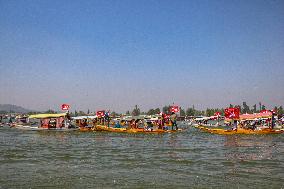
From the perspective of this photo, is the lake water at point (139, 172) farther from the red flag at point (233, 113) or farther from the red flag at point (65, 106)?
the red flag at point (65, 106)

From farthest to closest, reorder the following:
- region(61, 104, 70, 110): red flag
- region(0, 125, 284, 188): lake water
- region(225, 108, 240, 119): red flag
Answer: region(61, 104, 70, 110): red flag, region(225, 108, 240, 119): red flag, region(0, 125, 284, 188): lake water

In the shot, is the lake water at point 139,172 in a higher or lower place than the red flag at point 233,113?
lower

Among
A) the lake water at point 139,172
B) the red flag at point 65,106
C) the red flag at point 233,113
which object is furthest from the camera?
the red flag at point 65,106

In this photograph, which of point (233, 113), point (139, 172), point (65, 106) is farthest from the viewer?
point (65, 106)

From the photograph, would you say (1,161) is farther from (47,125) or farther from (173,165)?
(47,125)

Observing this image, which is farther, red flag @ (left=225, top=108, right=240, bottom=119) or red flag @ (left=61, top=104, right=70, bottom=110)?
red flag @ (left=61, top=104, right=70, bottom=110)

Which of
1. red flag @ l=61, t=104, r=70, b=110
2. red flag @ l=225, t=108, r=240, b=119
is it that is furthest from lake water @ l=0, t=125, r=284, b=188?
red flag @ l=61, t=104, r=70, b=110

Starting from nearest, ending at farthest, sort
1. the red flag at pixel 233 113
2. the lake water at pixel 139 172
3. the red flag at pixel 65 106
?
the lake water at pixel 139 172 < the red flag at pixel 233 113 < the red flag at pixel 65 106

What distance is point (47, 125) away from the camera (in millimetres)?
52094

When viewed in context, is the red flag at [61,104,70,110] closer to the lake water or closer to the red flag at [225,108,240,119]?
the red flag at [225,108,240,119]

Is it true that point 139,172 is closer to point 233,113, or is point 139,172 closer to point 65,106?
point 233,113

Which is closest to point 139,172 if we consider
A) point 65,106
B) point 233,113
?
point 233,113

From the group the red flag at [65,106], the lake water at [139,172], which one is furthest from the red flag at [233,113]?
Answer: the lake water at [139,172]

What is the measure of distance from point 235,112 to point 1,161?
33978 mm
